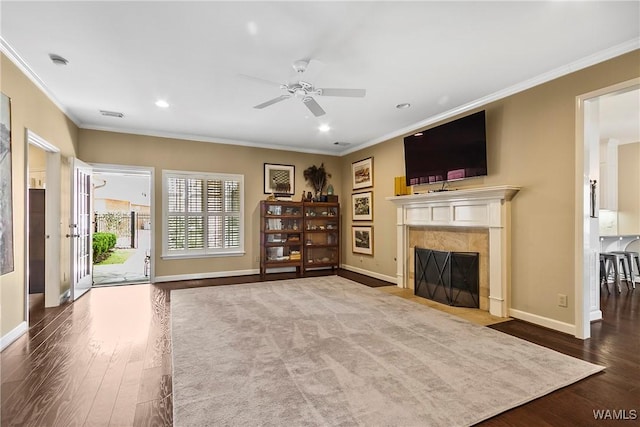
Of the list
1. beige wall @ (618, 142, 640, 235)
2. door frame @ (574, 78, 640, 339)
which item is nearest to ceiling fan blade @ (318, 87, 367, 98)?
door frame @ (574, 78, 640, 339)

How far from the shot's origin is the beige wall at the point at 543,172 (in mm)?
3188

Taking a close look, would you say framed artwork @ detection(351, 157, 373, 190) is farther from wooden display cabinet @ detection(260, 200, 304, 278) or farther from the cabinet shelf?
wooden display cabinet @ detection(260, 200, 304, 278)

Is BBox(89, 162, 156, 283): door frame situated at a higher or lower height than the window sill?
higher

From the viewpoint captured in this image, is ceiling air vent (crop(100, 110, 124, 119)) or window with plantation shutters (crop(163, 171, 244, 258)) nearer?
ceiling air vent (crop(100, 110, 124, 119))

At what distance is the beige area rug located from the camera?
6.16 ft

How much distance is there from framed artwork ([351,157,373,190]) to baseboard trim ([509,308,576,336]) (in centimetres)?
354

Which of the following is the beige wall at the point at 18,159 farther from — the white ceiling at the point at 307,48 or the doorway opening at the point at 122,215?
the doorway opening at the point at 122,215

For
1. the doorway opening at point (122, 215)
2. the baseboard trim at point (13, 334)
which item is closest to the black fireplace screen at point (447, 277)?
the baseboard trim at point (13, 334)

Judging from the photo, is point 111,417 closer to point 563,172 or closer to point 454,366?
point 454,366

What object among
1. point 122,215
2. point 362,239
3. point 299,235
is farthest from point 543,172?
point 122,215

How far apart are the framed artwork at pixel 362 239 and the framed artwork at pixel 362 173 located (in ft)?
3.01

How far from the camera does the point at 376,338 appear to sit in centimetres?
303

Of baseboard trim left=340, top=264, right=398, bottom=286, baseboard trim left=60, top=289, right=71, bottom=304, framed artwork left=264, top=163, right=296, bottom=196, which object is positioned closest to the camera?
baseboard trim left=60, top=289, right=71, bottom=304

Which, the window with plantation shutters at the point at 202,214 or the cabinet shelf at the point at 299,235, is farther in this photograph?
the cabinet shelf at the point at 299,235
